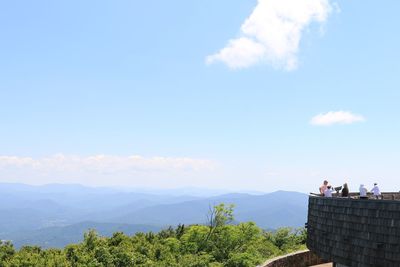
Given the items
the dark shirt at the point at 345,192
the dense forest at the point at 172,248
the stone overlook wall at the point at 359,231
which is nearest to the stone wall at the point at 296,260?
the stone overlook wall at the point at 359,231

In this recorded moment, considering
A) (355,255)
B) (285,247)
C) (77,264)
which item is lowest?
(77,264)

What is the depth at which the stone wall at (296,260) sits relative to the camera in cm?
2669

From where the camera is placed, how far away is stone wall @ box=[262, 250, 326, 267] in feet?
87.6

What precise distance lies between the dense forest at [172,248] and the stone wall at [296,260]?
9.38m

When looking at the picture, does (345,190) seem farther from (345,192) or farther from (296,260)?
(296,260)

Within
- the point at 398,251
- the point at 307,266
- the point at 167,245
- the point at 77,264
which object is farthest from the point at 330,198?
the point at 167,245

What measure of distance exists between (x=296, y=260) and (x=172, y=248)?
24282 mm

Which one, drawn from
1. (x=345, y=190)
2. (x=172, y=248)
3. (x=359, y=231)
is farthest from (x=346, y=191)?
(x=172, y=248)

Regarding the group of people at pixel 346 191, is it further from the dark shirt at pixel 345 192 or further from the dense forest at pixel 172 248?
the dense forest at pixel 172 248

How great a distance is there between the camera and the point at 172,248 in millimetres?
50188

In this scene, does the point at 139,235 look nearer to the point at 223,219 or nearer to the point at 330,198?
the point at 223,219

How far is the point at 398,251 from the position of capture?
14.9m

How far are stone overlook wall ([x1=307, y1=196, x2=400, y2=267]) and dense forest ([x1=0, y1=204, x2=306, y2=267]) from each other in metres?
19.5

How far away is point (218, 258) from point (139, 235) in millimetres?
16071
